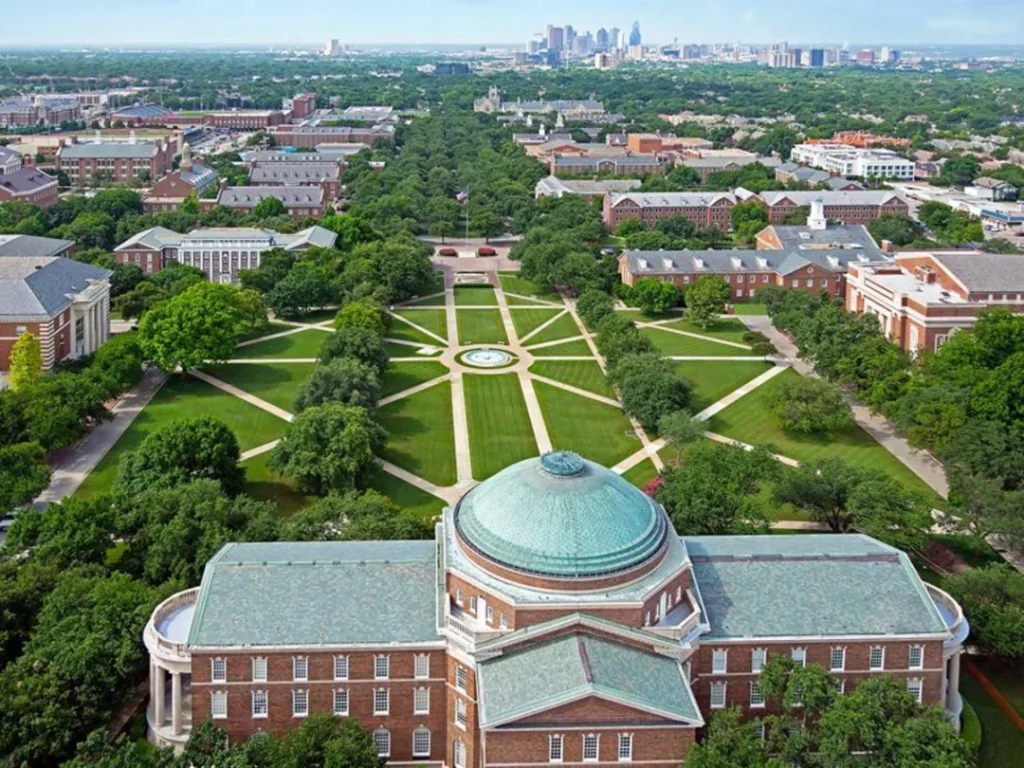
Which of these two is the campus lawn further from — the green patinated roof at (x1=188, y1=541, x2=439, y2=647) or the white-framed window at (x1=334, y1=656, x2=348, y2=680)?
the white-framed window at (x1=334, y1=656, x2=348, y2=680)

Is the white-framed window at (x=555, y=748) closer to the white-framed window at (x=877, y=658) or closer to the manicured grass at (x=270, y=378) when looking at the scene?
the white-framed window at (x=877, y=658)

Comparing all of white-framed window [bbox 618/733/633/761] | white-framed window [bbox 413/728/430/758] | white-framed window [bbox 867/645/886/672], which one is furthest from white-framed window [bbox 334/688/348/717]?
white-framed window [bbox 867/645/886/672]

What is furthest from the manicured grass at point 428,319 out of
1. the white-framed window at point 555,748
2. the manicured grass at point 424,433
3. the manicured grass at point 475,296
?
the white-framed window at point 555,748

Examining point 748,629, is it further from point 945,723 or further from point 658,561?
point 945,723

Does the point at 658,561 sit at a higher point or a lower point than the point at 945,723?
higher

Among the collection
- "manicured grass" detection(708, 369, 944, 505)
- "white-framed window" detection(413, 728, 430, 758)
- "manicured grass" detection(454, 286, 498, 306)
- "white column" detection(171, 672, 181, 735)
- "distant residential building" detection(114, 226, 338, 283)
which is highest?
"distant residential building" detection(114, 226, 338, 283)

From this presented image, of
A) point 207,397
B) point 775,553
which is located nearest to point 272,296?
point 207,397

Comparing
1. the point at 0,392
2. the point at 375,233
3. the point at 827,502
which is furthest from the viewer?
the point at 375,233

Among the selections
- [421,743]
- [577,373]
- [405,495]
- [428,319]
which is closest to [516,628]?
[421,743]
